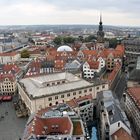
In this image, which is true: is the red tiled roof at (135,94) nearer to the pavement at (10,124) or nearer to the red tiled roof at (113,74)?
the red tiled roof at (113,74)

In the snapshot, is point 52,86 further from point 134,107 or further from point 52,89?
point 134,107

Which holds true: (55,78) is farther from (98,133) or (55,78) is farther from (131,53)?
(131,53)

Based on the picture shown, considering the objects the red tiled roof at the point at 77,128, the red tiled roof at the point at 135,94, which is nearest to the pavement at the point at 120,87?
the red tiled roof at the point at 135,94

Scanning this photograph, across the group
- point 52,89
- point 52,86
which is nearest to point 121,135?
point 52,89

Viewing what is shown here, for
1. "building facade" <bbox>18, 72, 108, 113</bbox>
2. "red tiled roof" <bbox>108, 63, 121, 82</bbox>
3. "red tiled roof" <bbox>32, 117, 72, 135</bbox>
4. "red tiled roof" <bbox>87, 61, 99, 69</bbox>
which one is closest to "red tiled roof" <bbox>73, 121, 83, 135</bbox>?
"red tiled roof" <bbox>32, 117, 72, 135</bbox>

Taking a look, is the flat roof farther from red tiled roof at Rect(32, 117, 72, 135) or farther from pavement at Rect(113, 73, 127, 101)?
red tiled roof at Rect(32, 117, 72, 135)
